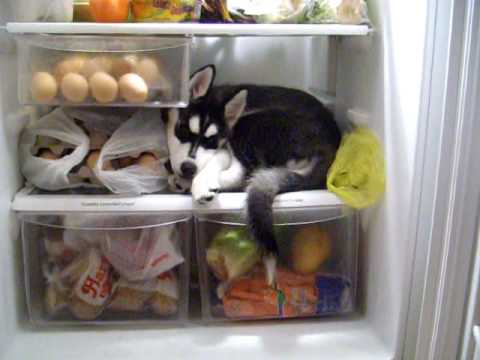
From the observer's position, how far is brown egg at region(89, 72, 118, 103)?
2.93ft

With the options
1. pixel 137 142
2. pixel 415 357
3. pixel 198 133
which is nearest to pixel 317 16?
pixel 198 133

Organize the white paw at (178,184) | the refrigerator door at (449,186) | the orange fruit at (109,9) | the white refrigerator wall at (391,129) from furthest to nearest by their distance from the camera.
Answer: the white paw at (178,184) → the orange fruit at (109,9) → the white refrigerator wall at (391,129) → the refrigerator door at (449,186)

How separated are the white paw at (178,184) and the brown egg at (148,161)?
0.14ft

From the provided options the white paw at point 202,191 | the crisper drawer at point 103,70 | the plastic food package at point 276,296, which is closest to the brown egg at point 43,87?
the crisper drawer at point 103,70

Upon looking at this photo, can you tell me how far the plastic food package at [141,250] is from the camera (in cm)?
99

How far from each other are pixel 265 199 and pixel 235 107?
0.87ft

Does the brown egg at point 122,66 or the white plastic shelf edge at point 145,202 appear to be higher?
the brown egg at point 122,66

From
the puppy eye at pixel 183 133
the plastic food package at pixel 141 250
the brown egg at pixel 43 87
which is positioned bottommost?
the plastic food package at pixel 141 250

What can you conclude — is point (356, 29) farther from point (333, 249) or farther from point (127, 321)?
point (127, 321)

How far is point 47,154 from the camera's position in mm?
1003

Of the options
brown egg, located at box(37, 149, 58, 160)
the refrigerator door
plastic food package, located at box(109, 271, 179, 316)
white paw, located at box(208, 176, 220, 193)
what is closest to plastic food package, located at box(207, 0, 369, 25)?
the refrigerator door

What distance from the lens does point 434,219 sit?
77cm

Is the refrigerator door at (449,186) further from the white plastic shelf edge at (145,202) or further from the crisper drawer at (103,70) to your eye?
the crisper drawer at (103,70)

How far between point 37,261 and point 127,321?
23 cm
